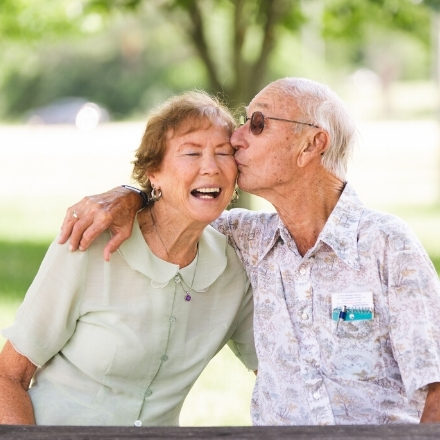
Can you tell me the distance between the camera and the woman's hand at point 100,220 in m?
3.17

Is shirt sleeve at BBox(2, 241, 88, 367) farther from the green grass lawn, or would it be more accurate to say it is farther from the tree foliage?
the tree foliage

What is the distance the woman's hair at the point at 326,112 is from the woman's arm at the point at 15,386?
1364mm

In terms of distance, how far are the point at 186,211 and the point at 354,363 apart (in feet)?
2.78

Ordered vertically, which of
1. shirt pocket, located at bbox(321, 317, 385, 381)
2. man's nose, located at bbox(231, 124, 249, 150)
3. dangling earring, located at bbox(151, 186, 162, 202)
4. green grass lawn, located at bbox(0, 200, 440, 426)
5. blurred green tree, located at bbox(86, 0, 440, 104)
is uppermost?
blurred green tree, located at bbox(86, 0, 440, 104)

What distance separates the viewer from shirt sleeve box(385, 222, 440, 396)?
2.88m

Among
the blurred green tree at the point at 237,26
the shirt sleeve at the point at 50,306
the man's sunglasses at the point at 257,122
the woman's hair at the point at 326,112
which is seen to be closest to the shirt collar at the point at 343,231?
the woman's hair at the point at 326,112

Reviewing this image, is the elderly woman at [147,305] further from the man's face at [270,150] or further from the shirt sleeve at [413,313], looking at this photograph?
the shirt sleeve at [413,313]

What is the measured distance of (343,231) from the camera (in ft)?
10.3

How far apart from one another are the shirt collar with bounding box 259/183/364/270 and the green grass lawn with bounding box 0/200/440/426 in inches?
78.2

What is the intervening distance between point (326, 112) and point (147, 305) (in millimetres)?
1018

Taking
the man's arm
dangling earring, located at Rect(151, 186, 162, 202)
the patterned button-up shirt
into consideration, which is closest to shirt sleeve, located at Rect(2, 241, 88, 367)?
dangling earring, located at Rect(151, 186, 162, 202)

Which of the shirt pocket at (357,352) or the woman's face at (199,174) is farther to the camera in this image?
the woman's face at (199,174)

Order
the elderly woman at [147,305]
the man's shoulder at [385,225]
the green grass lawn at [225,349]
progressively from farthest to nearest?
the green grass lawn at [225,349], the elderly woman at [147,305], the man's shoulder at [385,225]

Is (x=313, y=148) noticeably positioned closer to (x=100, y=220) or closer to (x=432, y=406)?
(x=100, y=220)
